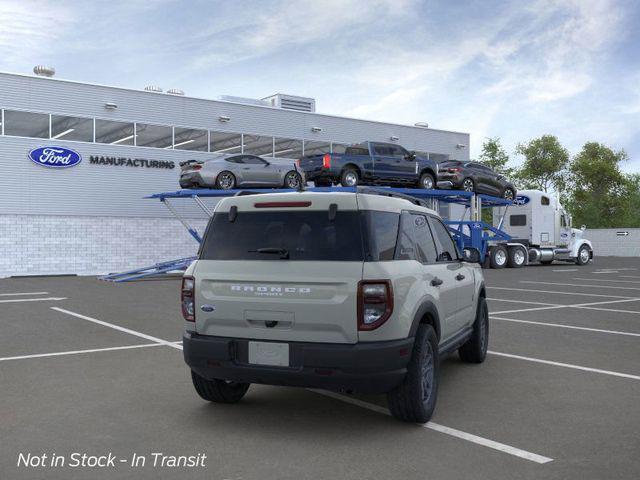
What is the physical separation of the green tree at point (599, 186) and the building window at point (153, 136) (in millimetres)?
49573

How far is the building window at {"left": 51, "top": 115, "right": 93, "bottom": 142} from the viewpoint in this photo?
25.7 meters

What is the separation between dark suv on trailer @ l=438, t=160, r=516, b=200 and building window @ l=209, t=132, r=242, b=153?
9593mm

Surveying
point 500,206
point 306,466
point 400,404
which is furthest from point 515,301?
point 500,206

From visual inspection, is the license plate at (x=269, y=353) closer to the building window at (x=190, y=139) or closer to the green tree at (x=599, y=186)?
the building window at (x=190, y=139)

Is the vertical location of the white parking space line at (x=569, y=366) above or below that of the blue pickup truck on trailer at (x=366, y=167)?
below

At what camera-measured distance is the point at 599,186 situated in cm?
6656

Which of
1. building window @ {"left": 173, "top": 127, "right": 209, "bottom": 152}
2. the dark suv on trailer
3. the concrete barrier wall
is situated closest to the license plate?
the dark suv on trailer

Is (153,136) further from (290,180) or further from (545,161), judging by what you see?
(545,161)

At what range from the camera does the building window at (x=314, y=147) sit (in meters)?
32.5

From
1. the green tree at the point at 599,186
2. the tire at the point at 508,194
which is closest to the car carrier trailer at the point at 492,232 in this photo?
the tire at the point at 508,194

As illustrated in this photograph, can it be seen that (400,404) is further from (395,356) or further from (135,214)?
(135,214)

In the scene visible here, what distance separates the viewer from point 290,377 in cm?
479

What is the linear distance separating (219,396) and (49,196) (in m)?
22.6

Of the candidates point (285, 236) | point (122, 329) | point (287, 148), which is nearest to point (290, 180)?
point (287, 148)
